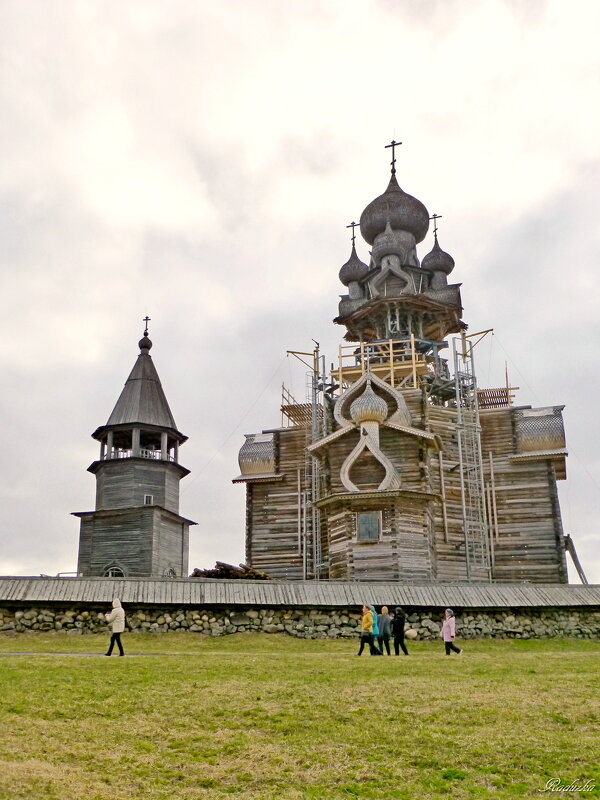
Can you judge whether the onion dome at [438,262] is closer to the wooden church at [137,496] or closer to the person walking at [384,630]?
the wooden church at [137,496]

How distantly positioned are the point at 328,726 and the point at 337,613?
1061 centimetres

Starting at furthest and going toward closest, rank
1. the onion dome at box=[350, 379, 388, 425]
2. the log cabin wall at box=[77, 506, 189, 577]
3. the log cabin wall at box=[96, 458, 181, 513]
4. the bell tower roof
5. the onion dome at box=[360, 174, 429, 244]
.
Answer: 1. the onion dome at box=[360, 174, 429, 244]
2. the bell tower roof
3. the log cabin wall at box=[96, 458, 181, 513]
4. the log cabin wall at box=[77, 506, 189, 577]
5. the onion dome at box=[350, 379, 388, 425]

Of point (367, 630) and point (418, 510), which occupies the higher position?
point (418, 510)

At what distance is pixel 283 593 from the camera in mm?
20609

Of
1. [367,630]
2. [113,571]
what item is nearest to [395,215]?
[113,571]

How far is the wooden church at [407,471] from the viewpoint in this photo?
92.8 ft

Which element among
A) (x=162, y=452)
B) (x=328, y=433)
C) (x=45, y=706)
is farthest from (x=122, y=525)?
(x=45, y=706)

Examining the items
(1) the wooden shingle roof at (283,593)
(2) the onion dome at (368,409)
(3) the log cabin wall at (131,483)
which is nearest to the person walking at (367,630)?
(1) the wooden shingle roof at (283,593)

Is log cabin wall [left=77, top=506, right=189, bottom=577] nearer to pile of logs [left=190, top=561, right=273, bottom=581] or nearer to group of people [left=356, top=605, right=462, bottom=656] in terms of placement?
pile of logs [left=190, top=561, right=273, bottom=581]

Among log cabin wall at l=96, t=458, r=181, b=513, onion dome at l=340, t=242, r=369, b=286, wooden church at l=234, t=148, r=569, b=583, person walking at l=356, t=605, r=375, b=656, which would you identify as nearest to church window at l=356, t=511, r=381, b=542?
wooden church at l=234, t=148, r=569, b=583

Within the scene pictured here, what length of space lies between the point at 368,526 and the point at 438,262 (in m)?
17.3

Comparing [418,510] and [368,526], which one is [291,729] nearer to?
[368,526]

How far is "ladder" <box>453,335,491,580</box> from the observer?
101 ft

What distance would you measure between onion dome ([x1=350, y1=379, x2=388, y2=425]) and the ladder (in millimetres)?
3453
